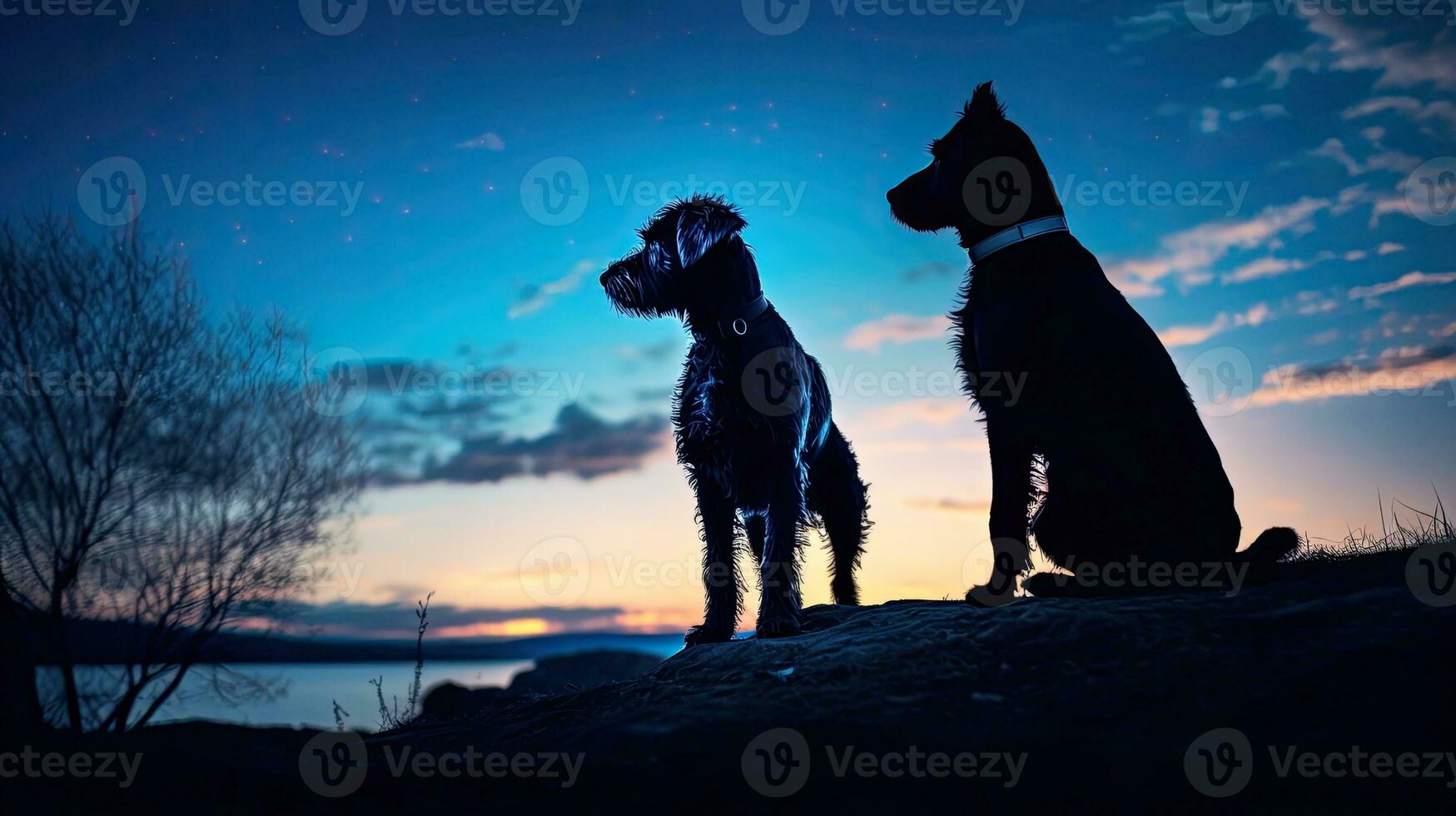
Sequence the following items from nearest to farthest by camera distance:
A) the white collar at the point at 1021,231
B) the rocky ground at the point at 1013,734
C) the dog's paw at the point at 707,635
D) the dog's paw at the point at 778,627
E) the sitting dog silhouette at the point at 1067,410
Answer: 1. the rocky ground at the point at 1013,734
2. the sitting dog silhouette at the point at 1067,410
3. the white collar at the point at 1021,231
4. the dog's paw at the point at 778,627
5. the dog's paw at the point at 707,635

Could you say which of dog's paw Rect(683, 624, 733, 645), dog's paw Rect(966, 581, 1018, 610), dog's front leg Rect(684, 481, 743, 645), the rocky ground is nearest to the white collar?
dog's paw Rect(966, 581, 1018, 610)

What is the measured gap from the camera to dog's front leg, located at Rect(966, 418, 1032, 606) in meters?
4.85

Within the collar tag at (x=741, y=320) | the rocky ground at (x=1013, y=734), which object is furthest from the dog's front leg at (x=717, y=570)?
the rocky ground at (x=1013, y=734)

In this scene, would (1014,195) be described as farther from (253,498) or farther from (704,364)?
(253,498)

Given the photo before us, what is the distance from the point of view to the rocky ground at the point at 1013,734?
9.67 feet

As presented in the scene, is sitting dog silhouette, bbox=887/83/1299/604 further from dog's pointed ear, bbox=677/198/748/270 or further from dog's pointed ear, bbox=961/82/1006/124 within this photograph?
dog's pointed ear, bbox=677/198/748/270

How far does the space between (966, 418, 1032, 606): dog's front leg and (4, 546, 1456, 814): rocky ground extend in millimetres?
586

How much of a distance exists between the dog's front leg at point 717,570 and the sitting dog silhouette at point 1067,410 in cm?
171

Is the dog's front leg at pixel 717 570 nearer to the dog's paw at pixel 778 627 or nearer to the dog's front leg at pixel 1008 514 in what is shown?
the dog's paw at pixel 778 627

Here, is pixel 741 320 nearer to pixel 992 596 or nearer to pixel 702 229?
pixel 702 229

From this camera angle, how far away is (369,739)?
464 cm

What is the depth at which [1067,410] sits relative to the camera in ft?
15.3

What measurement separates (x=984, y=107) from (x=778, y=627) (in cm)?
379

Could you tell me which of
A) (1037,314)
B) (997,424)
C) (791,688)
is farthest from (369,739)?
(1037,314)
